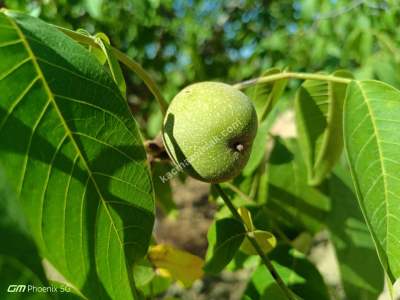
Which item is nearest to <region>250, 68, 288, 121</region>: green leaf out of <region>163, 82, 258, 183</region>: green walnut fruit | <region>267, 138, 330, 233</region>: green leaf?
<region>267, 138, 330, 233</region>: green leaf

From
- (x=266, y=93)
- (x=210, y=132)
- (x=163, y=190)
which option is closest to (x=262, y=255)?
(x=210, y=132)

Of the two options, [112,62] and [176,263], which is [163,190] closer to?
[176,263]

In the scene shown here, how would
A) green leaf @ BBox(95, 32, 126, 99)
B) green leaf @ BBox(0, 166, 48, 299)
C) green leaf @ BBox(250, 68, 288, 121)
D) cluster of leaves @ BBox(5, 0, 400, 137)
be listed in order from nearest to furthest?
1. green leaf @ BBox(0, 166, 48, 299)
2. green leaf @ BBox(95, 32, 126, 99)
3. green leaf @ BBox(250, 68, 288, 121)
4. cluster of leaves @ BBox(5, 0, 400, 137)

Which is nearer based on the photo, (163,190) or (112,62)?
(112,62)

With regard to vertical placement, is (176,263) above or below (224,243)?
below

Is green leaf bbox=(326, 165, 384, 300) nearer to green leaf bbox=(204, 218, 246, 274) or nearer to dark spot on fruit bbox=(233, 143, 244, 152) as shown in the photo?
green leaf bbox=(204, 218, 246, 274)

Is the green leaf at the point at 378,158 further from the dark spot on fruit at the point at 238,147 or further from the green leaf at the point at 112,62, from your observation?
the green leaf at the point at 112,62

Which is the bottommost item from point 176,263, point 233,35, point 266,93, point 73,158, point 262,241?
point 233,35

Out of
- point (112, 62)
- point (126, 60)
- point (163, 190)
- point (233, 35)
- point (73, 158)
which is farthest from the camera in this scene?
point (233, 35)

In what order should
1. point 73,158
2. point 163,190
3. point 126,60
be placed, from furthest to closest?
point 163,190
point 126,60
point 73,158
